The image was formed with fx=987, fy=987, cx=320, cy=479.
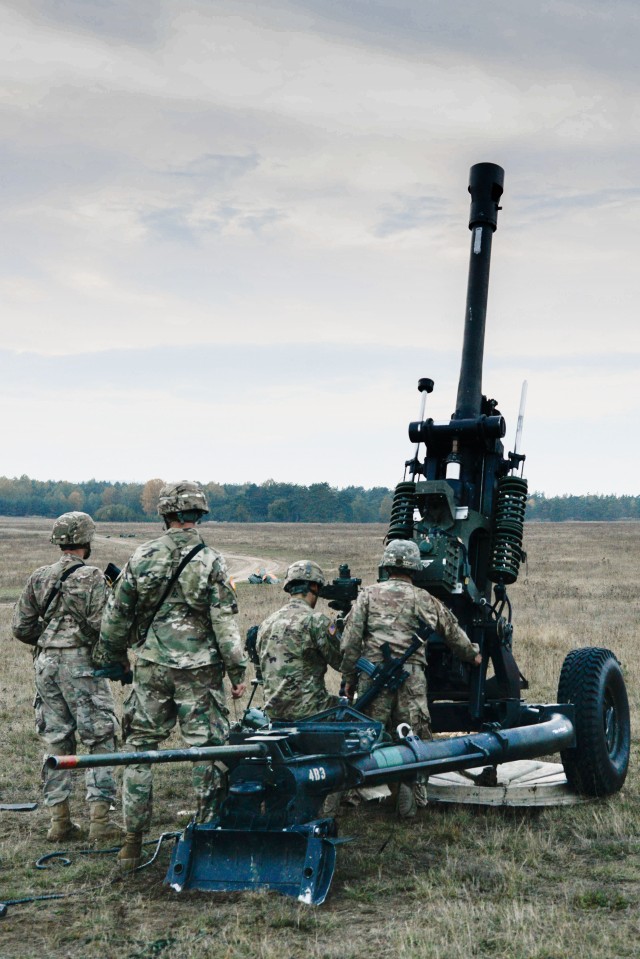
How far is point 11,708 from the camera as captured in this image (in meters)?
10.9

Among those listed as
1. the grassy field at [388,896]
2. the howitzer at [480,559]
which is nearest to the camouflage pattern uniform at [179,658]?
the grassy field at [388,896]

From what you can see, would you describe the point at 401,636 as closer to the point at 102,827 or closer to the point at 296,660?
the point at 296,660

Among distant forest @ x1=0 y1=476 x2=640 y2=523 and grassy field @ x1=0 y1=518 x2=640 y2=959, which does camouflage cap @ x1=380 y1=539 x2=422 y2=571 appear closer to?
grassy field @ x1=0 y1=518 x2=640 y2=959

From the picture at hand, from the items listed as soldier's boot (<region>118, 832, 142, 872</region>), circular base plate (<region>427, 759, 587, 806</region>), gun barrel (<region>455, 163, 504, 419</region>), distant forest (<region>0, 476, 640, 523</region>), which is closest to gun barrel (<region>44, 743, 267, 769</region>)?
soldier's boot (<region>118, 832, 142, 872</region>)

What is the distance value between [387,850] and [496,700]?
1.90m

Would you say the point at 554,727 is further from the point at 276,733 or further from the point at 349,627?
the point at 276,733

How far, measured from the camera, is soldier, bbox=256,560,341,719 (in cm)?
702

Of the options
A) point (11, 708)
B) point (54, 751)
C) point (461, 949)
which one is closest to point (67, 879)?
point (54, 751)

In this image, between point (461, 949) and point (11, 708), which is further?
point (11, 708)

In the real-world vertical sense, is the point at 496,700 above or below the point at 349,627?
below

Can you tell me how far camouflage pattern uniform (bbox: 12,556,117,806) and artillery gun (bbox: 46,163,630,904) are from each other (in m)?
1.32

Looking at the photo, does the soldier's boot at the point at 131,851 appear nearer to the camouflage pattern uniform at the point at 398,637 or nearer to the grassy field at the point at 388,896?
the grassy field at the point at 388,896

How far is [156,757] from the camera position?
4.96 metres

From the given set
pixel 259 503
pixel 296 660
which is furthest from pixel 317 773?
pixel 259 503
